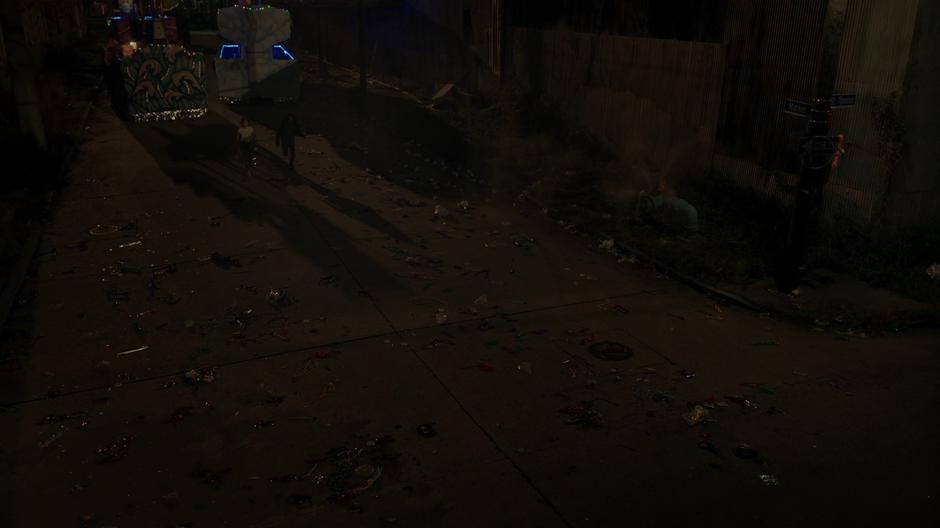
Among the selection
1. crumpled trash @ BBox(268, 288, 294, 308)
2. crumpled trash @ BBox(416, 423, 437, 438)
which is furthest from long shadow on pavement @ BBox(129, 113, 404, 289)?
crumpled trash @ BBox(416, 423, 437, 438)

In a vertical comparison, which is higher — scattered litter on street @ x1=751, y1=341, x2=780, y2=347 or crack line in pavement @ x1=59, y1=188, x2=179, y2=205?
crack line in pavement @ x1=59, y1=188, x2=179, y2=205

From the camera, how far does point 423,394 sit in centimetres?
669

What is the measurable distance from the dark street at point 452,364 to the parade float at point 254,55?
32.9 ft

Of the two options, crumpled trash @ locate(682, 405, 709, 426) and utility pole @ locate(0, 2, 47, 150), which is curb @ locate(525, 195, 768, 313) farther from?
utility pole @ locate(0, 2, 47, 150)

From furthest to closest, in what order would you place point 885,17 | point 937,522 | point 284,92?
1. point 284,92
2. point 885,17
3. point 937,522

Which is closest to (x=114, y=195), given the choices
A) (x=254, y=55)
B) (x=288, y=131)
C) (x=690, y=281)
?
(x=288, y=131)

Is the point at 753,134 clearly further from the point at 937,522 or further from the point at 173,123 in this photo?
the point at 173,123

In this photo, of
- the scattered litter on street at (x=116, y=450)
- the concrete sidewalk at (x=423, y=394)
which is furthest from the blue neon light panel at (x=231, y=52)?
the scattered litter on street at (x=116, y=450)

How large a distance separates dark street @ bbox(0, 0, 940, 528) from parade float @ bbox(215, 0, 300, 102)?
10.0m

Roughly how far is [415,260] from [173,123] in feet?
43.4

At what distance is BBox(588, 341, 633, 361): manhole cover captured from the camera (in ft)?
24.3

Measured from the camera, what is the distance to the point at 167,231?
11406 mm

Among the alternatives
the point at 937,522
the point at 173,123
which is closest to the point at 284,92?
the point at 173,123

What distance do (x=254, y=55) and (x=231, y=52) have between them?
2.54 ft
